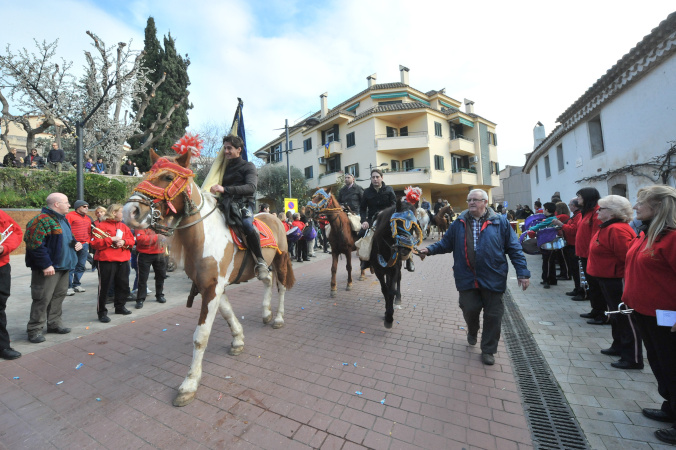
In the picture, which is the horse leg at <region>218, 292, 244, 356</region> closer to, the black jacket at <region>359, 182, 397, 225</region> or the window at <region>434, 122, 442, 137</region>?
the black jacket at <region>359, 182, 397, 225</region>

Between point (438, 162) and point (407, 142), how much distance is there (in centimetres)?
402

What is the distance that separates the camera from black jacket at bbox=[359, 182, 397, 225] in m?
6.06

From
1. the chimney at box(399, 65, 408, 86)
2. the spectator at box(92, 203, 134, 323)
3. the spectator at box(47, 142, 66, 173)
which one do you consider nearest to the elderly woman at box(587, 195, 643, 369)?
the spectator at box(92, 203, 134, 323)

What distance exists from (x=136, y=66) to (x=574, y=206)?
24.8 meters

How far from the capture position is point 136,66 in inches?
755

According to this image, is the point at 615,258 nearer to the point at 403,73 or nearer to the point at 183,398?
the point at 183,398

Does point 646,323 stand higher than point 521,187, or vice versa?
point 521,187

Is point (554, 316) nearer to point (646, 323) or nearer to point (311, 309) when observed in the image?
point (646, 323)

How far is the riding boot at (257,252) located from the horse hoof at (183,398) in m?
1.66

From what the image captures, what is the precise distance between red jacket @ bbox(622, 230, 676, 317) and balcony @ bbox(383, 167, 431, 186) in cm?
2663

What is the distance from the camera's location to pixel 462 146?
31062 millimetres

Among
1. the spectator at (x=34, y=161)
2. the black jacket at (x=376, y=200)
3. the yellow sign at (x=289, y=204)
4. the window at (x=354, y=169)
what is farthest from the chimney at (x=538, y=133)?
the spectator at (x=34, y=161)

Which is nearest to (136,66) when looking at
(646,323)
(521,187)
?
(646,323)

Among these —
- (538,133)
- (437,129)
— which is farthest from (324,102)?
(538,133)
